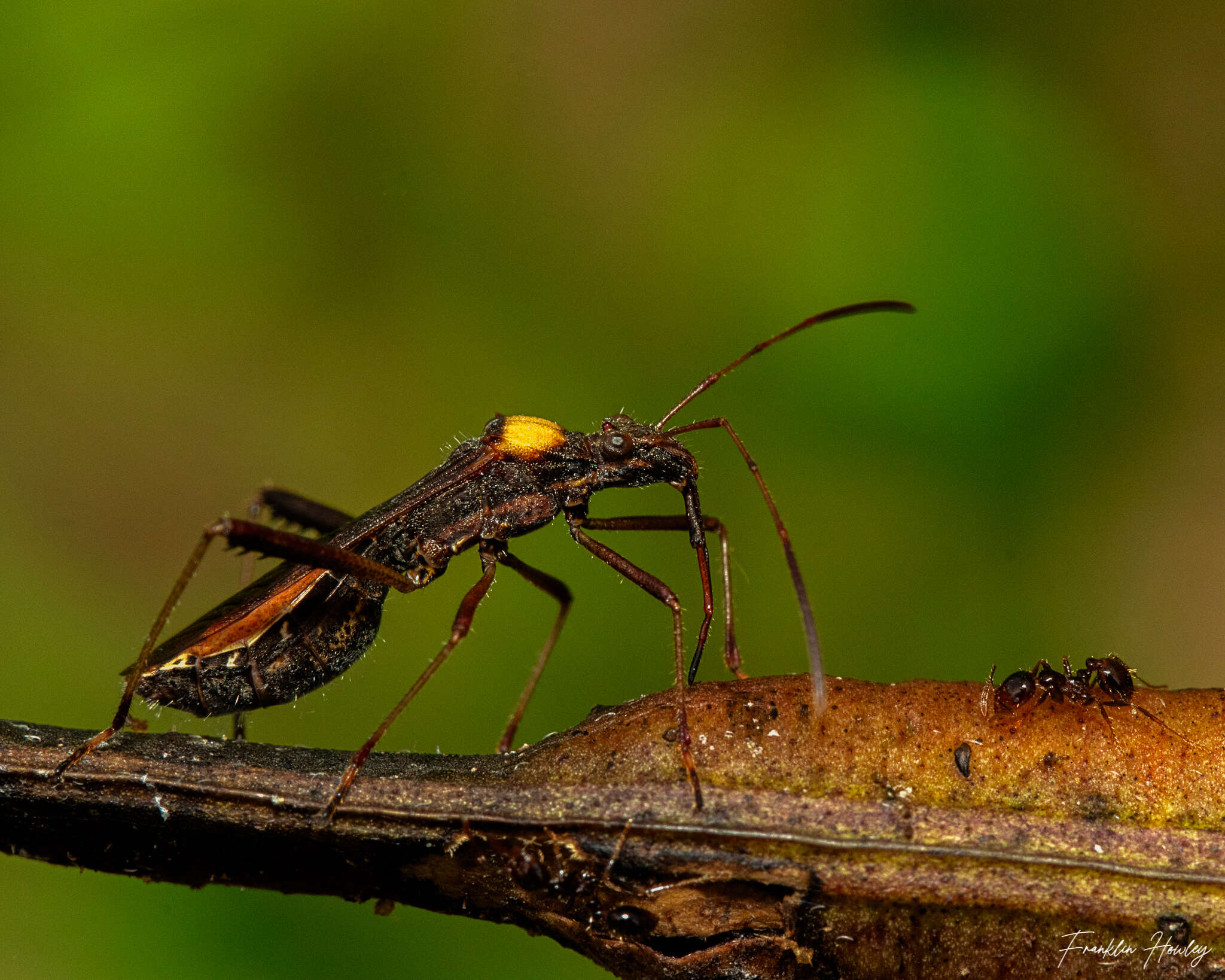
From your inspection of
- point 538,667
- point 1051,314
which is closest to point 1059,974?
point 538,667

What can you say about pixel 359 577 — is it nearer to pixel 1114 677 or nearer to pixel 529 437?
pixel 529 437

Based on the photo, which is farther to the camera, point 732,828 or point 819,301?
point 819,301

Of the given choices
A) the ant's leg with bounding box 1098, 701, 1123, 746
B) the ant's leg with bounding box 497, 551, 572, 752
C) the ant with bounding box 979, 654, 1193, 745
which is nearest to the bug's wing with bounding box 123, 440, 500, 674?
the ant's leg with bounding box 497, 551, 572, 752

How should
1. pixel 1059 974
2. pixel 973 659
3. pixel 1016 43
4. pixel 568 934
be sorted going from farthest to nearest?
1. pixel 1016 43
2. pixel 973 659
3. pixel 568 934
4. pixel 1059 974

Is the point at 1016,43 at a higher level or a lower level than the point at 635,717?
higher

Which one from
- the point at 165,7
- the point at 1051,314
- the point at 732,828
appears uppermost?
the point at 165,7

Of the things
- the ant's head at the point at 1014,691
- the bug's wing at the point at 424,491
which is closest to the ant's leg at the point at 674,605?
the bug's wing at the point at 424,491

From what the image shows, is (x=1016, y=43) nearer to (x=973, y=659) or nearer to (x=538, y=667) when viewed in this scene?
(x=973, y=659)
